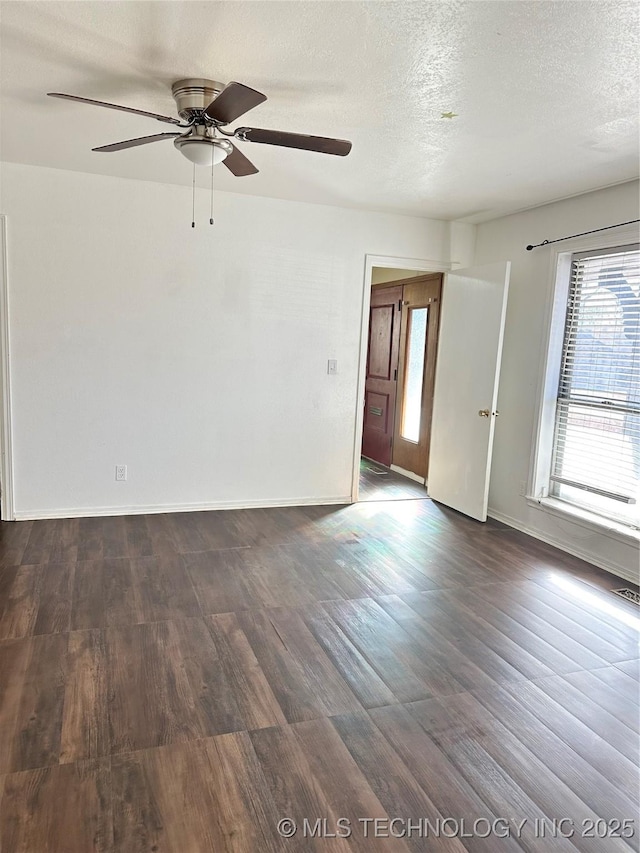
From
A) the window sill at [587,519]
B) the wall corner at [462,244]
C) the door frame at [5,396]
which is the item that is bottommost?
the window sill at [587,519]

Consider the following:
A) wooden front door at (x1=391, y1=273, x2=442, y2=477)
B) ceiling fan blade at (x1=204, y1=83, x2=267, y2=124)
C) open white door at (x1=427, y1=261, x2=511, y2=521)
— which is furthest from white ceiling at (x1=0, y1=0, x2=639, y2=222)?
wooden front door at (x1=391, y1=273, x2=442, y2=477)

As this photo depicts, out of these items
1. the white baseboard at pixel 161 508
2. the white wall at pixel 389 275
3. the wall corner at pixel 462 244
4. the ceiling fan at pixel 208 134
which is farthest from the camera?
the white wall at pixel 389 275

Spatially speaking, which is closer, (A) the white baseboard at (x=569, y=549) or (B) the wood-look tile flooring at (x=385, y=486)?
(A) the white baseboard at (x=569, y=549)

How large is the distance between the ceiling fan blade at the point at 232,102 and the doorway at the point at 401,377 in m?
3.72

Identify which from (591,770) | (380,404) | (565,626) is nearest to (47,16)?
(591,770)

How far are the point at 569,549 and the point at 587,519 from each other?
12.1 inches

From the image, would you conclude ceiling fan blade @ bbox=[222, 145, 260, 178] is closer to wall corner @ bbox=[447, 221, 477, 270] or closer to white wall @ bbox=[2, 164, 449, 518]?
white wall @ bbox=[2, 164, 449, 518]

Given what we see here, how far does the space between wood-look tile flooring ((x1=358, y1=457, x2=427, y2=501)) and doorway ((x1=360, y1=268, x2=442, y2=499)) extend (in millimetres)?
14

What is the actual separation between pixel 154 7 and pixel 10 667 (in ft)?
8.47

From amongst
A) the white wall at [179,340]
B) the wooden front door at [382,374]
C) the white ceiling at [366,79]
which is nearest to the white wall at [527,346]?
the white ceiling at [366,79]

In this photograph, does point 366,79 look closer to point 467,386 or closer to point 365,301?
point 365,301

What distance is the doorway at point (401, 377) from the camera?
5.90m

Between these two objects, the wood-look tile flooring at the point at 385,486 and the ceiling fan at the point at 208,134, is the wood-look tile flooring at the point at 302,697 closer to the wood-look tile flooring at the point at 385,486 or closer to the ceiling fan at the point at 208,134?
the wood-look tile flooring at the point at 385,486

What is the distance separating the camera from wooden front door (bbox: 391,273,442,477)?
19.2 ft
